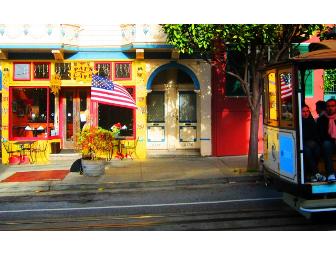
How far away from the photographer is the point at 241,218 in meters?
7.42

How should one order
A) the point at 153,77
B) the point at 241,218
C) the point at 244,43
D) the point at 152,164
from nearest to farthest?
the point at 241,218
the point at 244,43
the point at 152,164
the point at 153,77

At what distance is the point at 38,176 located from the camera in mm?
12875

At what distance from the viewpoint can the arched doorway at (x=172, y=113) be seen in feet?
55.7

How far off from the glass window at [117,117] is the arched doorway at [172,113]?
78 cm

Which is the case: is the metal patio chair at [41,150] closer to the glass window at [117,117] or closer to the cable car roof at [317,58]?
the glass window at [117,117]

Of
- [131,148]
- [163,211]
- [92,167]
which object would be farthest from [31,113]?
[163,211]

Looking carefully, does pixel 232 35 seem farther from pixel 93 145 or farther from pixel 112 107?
pixel 112 107

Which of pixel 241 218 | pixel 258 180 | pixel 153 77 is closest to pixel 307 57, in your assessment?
pixel 241 218

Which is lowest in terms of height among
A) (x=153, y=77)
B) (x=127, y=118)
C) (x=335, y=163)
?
(x=335, y=163)

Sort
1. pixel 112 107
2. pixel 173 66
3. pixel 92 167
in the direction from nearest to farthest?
pixel 92 167, pixel 173 66, pixel 112 107

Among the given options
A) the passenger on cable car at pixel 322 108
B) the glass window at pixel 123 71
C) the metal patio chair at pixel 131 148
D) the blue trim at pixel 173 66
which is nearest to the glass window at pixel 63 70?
the glass window at pixel 123 71

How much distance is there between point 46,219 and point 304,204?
4583mm

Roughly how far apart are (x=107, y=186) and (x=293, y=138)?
5.79 metres

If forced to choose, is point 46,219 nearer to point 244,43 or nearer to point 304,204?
point 304,204
